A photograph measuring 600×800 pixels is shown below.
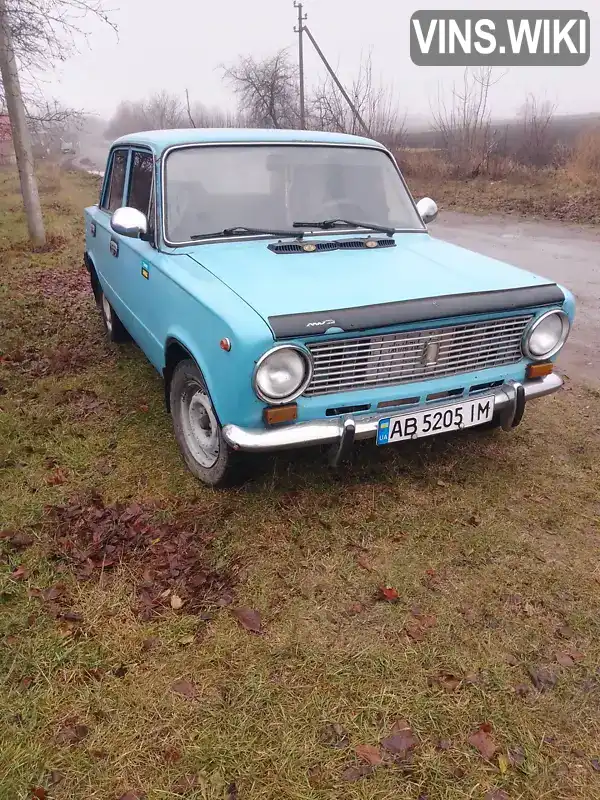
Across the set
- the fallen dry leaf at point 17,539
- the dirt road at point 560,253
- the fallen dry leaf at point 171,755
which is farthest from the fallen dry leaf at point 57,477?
→ the dirt road at point 560,253

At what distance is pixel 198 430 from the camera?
3.65 metres

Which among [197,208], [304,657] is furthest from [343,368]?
[197,208]

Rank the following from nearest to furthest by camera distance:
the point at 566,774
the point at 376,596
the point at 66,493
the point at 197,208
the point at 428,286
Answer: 1. the point at 566,774
2. the point at 376,596
3. the point at 428,286
4. the point at 66,493
5. the point at 197,208

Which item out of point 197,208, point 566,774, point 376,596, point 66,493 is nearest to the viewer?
point 566,774

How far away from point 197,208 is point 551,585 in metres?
2.92

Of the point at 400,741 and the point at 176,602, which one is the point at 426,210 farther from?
the point at 400,741

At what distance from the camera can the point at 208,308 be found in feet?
9.75

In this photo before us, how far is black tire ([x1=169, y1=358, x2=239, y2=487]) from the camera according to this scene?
3.32 metres

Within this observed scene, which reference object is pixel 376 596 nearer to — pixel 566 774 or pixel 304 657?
pixel 304 657

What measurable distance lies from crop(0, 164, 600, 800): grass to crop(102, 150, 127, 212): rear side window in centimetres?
184

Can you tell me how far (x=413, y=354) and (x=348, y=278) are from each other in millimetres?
532

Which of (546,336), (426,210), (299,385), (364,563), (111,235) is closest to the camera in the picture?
(299,385)

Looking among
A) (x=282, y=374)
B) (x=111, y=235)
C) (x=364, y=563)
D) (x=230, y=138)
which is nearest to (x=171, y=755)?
(x=364, y=563)

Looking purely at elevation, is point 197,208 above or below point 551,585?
above
